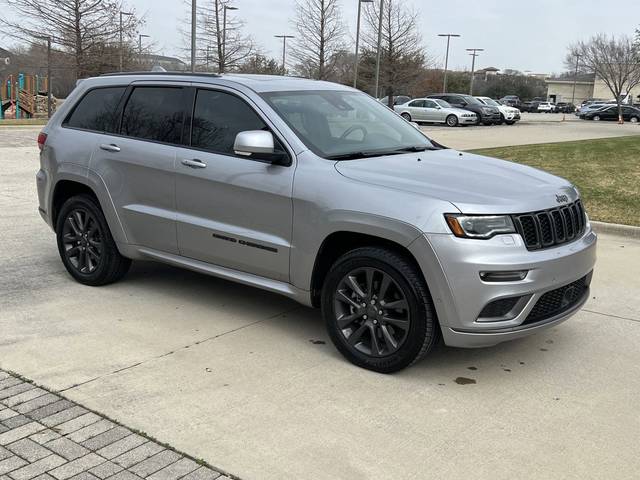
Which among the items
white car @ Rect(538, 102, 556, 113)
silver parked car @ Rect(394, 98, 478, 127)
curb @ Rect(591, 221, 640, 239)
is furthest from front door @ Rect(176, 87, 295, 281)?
white car @ Rect(538, 102, 556, 113)

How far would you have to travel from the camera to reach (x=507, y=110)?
37.6 metres

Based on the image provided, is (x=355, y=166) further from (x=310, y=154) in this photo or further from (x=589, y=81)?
(x=589, y=81)

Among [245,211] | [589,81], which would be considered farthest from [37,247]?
[589,81]

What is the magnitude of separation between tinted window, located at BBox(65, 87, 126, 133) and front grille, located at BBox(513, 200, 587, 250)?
11.2 ft

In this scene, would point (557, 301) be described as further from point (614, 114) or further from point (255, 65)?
point (614, 114)

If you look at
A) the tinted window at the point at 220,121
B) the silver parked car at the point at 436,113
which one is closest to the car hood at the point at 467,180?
the tinted window at the point at 220,121

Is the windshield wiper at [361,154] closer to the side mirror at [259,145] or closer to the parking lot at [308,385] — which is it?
the side mirror at [259,145]

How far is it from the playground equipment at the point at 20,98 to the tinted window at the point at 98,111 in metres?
31.2

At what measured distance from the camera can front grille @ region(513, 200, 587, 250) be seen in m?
3.96

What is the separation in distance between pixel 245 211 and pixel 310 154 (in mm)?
609

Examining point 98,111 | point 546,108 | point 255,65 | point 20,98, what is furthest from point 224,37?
point 546,108

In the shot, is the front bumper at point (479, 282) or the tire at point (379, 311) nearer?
the front bumper at point (479, 282)

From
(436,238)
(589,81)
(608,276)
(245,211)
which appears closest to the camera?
(436,238)

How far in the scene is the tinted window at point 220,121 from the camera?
4.90 meters
